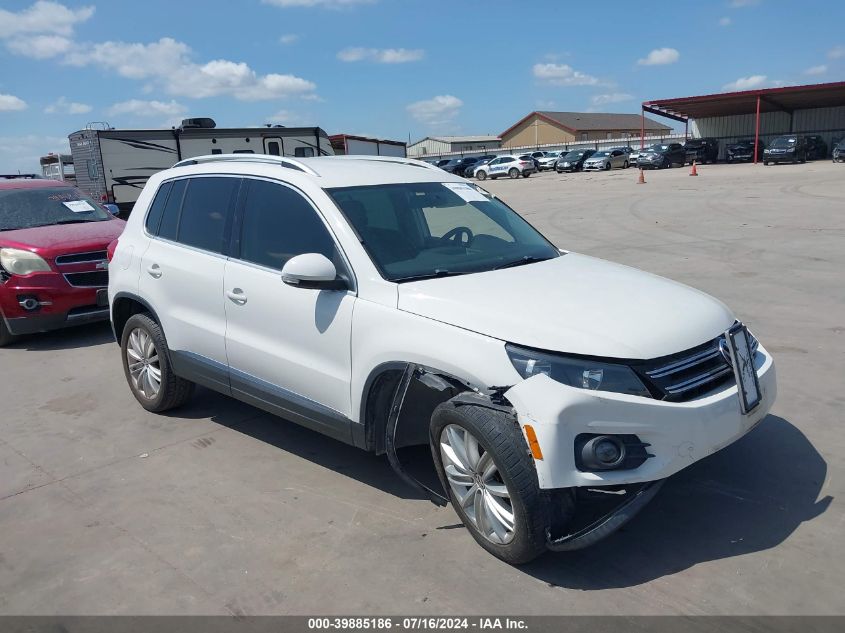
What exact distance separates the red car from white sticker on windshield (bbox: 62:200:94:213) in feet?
1.54

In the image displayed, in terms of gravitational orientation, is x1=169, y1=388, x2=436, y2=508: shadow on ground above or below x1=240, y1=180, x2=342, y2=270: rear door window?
below

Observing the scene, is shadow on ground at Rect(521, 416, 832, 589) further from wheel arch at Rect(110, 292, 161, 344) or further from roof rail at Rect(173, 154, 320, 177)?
wheel arch at Rect(110, 292, 161, 344)

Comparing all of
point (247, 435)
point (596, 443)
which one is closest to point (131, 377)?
point (247, 435)

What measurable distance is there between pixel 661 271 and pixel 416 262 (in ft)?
22.2

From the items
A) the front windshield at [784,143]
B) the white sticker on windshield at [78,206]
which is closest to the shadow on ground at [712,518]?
the white sticker on windshield at [78,206]

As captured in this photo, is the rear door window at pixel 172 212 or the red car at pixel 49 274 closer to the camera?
the rear door window at pixel 172 212

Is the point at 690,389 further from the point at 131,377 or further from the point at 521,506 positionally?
the point at 131,377

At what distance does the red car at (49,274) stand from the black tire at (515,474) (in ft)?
19.5

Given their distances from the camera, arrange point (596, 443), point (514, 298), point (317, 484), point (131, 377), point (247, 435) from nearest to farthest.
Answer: point (596, 443)
point (514, 298)
point (317, 484)
point (247, 435)
point (131, 377)

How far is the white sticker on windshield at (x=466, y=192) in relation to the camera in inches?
190

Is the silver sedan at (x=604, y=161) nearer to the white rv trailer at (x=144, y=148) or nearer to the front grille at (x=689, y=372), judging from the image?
the white rv trailer at (x=144, y=148)

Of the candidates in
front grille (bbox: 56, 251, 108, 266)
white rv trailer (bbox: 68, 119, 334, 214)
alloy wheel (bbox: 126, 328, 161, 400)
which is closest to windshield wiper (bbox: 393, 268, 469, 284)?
alloy wheel (bbox: 126, 328, 161, 400)

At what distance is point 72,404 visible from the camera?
5.92 m

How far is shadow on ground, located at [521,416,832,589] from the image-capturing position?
3.29m
